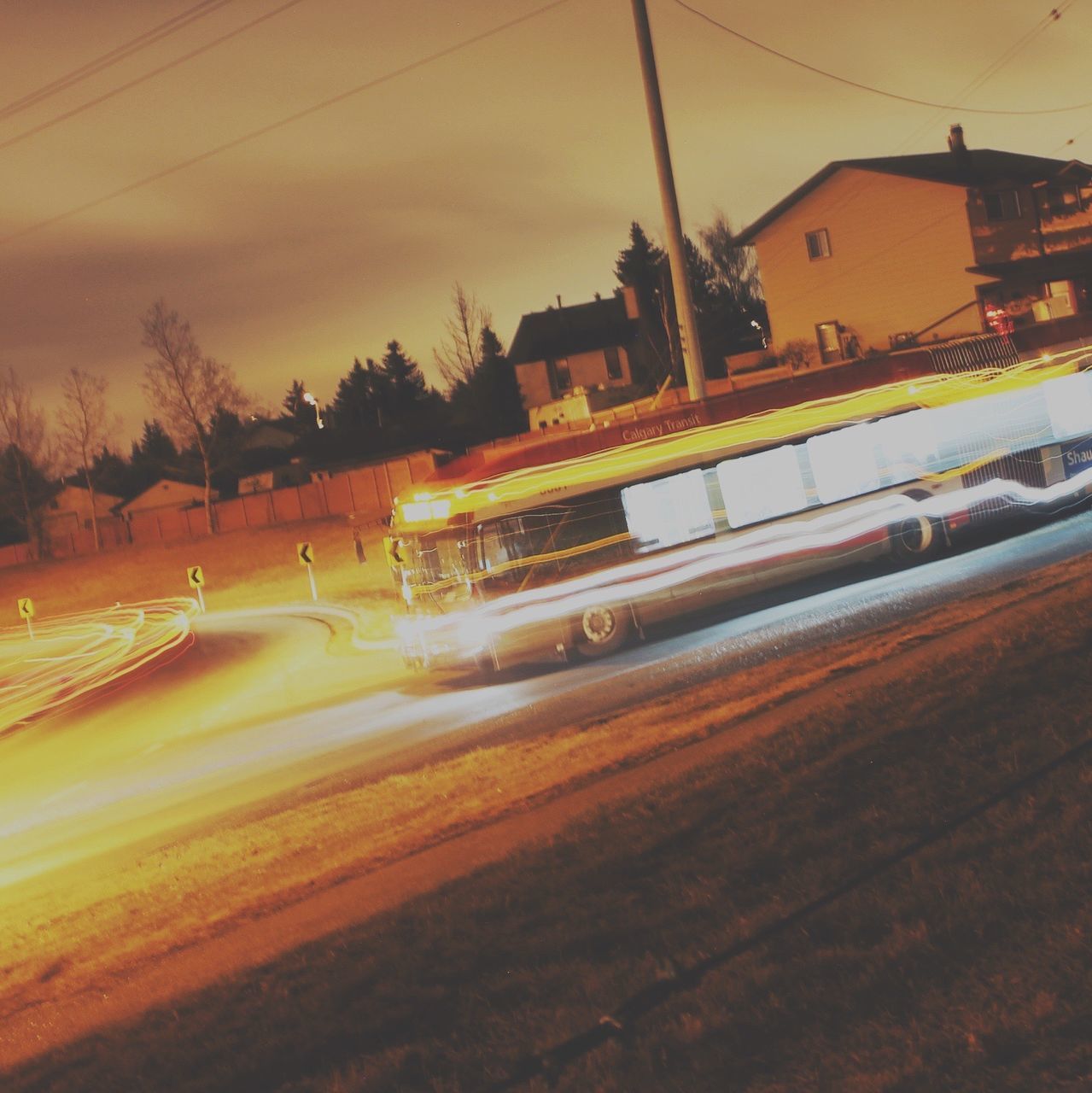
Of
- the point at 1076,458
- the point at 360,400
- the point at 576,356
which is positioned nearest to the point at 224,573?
the point at 576,356

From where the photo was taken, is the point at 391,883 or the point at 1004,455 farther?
the point at 1004,455

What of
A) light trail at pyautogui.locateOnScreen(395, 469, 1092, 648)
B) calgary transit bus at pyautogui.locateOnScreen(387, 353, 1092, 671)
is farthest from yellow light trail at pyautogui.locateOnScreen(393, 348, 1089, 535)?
light trail at pyautogui.locateOnScreen(395, 469, 1092, 648)

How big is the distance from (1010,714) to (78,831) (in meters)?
9.71

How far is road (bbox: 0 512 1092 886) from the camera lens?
42.6 ft

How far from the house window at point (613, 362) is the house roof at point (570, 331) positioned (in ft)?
1.44

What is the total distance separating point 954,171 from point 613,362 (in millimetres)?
28216

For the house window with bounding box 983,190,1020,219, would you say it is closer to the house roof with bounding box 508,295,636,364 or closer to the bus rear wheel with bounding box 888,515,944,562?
the house roof with bounding box 508,295,636,364

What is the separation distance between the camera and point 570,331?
248 ft

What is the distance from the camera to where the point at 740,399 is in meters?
19.0

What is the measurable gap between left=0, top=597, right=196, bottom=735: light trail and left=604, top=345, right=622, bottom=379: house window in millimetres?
36274

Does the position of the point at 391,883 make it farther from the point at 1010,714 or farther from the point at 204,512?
the point at 204,512

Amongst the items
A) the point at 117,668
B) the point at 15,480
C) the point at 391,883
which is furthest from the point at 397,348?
the point at 391,883

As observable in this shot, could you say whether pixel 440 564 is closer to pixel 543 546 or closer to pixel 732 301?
pixel 543 546

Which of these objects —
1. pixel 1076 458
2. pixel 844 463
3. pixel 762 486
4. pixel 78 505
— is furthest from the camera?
pixel 78 505
